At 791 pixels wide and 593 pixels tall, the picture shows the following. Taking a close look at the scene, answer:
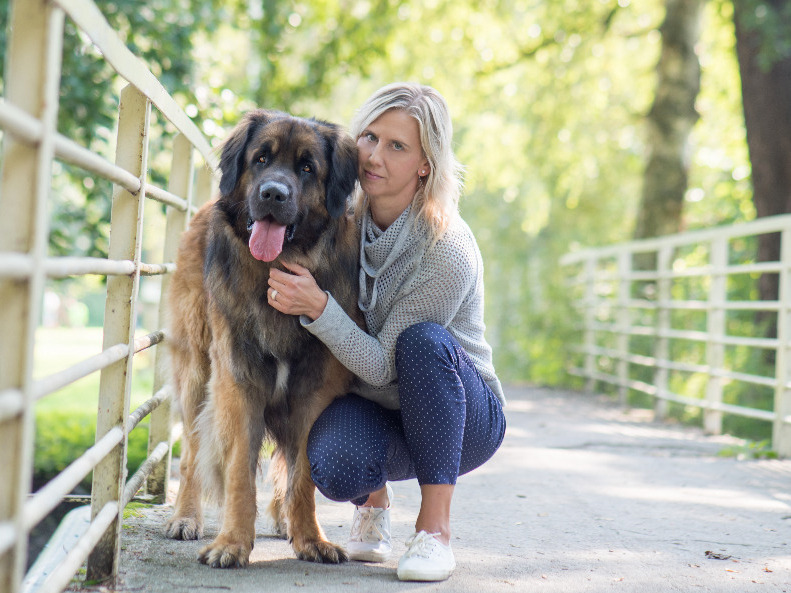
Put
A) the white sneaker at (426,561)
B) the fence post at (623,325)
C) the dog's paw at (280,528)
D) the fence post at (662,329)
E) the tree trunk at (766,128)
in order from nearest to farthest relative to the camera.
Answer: the white sneaker at (426,561)
the dog's paw at (280,528)
the fence post at (662,329)
the tree trunk at (766,128)
the fence post at (623,325)

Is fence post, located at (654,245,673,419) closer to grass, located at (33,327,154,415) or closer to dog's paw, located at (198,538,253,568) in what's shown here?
grass, located at (33,327,154,415)

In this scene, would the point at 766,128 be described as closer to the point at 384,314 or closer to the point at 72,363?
the point at 384,314

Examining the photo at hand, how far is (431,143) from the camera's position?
2.84 metres

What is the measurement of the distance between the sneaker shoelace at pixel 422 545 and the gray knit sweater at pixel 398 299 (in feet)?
1.67

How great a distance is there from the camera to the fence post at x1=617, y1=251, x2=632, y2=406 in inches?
337

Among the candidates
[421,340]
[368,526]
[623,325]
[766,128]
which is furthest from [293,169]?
[766,128]

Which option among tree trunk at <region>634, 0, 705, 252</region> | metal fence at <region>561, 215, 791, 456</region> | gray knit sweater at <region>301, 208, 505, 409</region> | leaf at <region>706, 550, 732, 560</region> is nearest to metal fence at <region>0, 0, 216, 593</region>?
gray knit sweater at <region>301, 208, 505, 409</region>

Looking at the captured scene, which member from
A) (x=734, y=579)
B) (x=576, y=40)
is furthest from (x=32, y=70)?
(x=576, y=40)

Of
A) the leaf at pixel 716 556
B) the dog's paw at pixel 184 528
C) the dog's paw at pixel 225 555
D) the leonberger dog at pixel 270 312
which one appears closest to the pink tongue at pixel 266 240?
Result: the leonberger dog at pixel 270 312

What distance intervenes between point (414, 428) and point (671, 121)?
955cm

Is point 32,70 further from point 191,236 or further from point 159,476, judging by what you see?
point 159,476

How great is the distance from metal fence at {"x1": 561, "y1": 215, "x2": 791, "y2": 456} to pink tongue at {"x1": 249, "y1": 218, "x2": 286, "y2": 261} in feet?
12.1

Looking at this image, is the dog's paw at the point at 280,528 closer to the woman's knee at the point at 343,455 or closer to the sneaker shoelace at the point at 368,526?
the sneaker shoelace at the point at 368,526

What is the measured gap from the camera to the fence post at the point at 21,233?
1.44 meters
